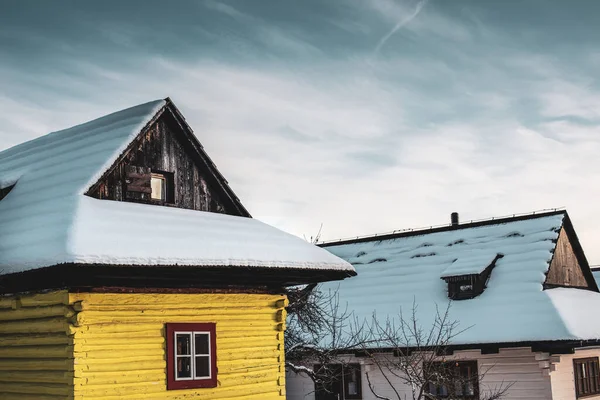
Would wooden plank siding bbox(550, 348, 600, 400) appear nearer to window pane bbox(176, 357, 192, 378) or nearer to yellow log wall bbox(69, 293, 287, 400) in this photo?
yellow log wall bbox(69, 293, 287, 400)

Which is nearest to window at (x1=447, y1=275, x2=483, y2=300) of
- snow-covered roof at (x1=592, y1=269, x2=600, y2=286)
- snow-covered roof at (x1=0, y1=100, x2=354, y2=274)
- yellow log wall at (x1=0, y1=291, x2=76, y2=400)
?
snow-covered roof at (x1=0, y1=100, x2=354, y2=274)

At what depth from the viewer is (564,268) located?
24.4 meters

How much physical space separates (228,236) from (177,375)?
2.57 m

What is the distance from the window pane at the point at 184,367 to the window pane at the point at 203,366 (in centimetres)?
15

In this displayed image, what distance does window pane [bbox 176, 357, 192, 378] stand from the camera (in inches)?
534

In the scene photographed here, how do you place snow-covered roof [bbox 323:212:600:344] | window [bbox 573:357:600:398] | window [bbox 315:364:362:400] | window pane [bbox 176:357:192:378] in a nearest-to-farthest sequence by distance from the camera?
window pane [bbox 176:357:192:378] → snow-covered roof [bbox 323:212:600:344] → window [bbox 573:357:600:398] → window [bbox 315:364:362:400]

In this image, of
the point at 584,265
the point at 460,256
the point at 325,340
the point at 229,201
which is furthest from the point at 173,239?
the point at 584,265

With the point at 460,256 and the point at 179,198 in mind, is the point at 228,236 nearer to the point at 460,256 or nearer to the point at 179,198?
the point at 179,198

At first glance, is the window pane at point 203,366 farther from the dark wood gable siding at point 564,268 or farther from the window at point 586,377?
the window at point 586,377

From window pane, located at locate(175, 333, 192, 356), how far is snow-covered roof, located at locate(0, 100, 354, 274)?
5.30ft

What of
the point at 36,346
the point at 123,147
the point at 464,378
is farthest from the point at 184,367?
the point at 464,378

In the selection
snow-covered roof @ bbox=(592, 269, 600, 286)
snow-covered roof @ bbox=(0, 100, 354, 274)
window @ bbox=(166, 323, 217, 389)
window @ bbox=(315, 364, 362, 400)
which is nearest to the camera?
snow-covered roof @ bbox=(0, 100, 354, 274)

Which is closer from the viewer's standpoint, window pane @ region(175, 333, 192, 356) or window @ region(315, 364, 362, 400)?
window pane @ region(175, 333, 192, 356)

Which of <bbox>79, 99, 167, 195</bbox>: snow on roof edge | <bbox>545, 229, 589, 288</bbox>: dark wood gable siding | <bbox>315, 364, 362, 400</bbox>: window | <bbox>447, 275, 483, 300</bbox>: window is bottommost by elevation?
<bbox>315, 364, 362, 400</bbox>: window
